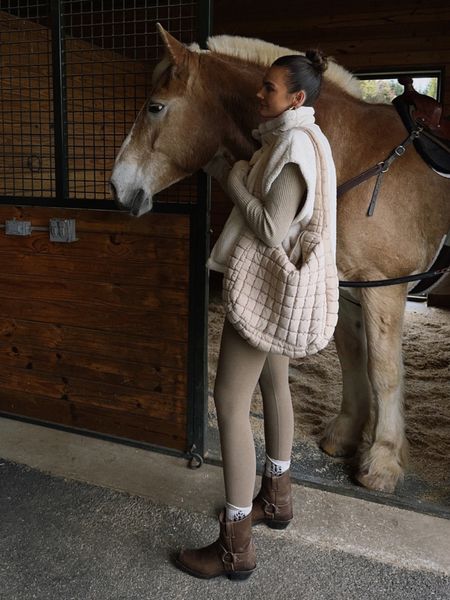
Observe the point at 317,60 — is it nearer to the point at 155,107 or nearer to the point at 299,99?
the point at 299,99

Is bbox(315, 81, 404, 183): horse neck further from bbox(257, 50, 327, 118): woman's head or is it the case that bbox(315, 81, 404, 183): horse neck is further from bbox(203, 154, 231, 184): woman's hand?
bbox(257, 50, 327, 118): woman's head

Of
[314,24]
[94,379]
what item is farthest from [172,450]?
[314,24]

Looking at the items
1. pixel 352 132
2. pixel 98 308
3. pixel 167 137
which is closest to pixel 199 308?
pixel 98 308

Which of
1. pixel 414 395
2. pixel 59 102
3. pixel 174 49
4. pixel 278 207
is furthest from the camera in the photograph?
pixel 414 395

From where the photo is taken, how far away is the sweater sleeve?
165 cm

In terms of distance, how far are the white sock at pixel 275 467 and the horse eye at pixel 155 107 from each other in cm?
139

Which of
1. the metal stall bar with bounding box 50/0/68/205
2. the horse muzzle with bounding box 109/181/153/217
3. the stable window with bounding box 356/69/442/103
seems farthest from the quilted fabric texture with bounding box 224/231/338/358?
the stable window with bounding box 356/69/442/103

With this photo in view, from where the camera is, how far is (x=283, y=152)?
5.40 feet

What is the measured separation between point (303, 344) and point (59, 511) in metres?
1.33

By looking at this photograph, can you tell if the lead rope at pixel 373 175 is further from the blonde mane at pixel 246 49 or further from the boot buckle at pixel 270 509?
the boot buckle at pixel 270 509

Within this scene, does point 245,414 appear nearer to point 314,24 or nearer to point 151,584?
point 151,584

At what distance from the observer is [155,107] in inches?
87.4

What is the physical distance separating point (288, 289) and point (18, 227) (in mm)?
1767

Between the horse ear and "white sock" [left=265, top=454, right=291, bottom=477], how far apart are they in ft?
5.04
